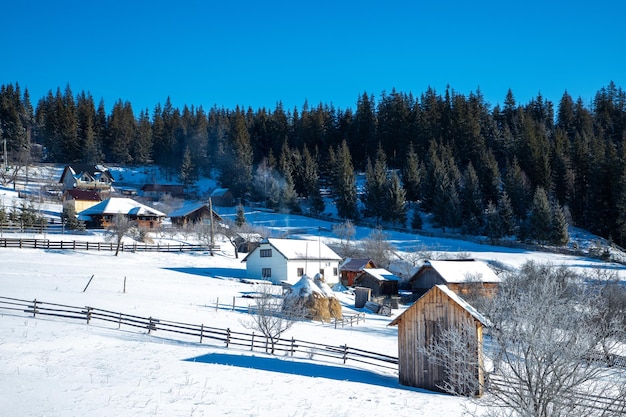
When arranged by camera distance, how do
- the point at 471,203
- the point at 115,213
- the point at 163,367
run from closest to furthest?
the point at 163,367
the point at 115,213
the point at 471,203

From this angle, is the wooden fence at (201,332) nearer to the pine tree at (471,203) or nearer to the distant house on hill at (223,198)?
the pine tree at (471,203)

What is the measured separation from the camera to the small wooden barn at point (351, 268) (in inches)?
2234

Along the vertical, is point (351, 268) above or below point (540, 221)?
below

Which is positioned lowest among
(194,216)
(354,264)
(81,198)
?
(354,264)

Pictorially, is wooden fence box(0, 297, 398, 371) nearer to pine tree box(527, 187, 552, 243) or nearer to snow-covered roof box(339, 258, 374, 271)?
snow-covered roof box(339, 258, 374, 271)

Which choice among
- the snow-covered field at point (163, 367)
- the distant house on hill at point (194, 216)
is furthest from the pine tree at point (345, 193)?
the snow-covered field at point (163, 367)

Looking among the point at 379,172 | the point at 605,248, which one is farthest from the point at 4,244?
the point at 605,248

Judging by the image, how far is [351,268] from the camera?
57125mm

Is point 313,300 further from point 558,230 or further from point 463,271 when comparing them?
point 558,230

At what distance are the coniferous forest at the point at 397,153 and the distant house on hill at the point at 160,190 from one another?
6895mm

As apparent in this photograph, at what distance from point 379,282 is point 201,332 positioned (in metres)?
29.2

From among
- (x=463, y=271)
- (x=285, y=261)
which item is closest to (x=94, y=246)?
(x=285, y=261)

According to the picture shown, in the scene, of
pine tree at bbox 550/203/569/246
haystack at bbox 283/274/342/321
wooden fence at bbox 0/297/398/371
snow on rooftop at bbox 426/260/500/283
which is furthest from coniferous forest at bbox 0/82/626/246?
wooden fence at bbox 0/297/398/371

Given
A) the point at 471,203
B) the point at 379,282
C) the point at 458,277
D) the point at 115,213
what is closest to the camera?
the point at 458,277
